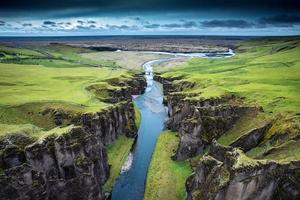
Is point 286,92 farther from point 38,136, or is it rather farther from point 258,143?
point 38,136

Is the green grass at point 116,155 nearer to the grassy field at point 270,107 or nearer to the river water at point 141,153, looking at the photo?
→ the river water at point 141,153

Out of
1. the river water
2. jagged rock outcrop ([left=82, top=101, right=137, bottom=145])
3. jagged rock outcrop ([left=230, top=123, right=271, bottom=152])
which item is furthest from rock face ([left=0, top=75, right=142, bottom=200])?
jagged rock outcrop ([left=230, top=123, right=271, bottom=152])

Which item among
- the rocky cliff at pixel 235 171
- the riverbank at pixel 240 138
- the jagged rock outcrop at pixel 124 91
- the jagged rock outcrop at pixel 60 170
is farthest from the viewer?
the jagged rock outcrop at pixel 124 91

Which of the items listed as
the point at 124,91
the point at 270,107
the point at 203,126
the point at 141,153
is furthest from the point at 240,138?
the point at 124,91

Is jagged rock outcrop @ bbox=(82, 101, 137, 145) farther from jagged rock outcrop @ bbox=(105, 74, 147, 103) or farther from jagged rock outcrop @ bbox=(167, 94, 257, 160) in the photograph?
jagged rock outcrop @ bbox=(167, 94, 257, 160)

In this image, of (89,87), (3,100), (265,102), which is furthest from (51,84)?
(265,102)

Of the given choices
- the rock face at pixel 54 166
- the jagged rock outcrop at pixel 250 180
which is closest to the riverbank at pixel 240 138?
the jagged rock outcrop at pixel 250 180
